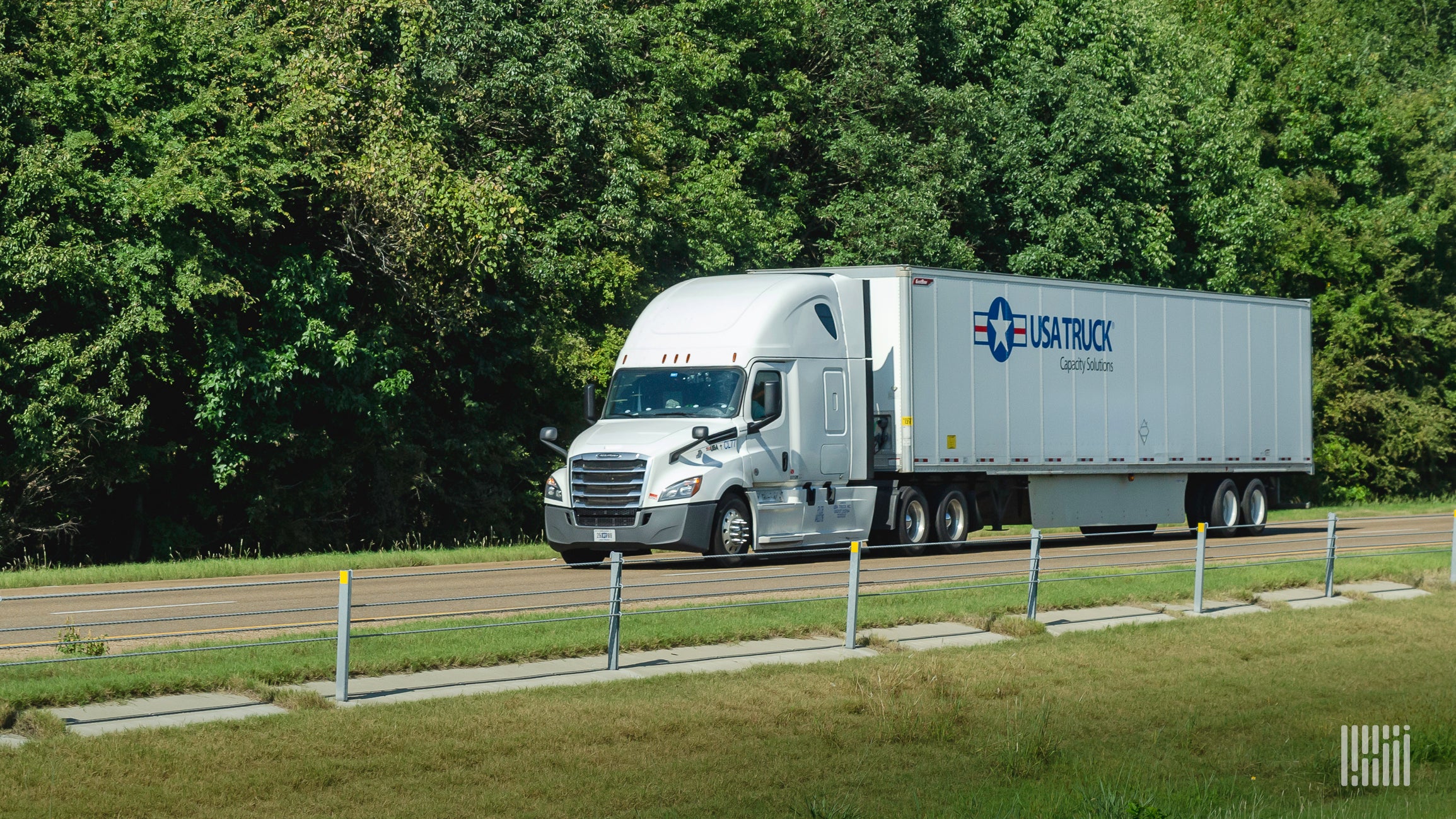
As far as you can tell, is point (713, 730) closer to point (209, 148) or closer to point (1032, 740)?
point (1032, 740)

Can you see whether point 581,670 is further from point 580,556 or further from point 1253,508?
point 1253,508

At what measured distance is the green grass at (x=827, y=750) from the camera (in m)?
9.25

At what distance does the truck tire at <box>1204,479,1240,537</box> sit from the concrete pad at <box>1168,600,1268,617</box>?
455 inches

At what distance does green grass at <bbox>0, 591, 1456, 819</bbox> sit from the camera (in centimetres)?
925

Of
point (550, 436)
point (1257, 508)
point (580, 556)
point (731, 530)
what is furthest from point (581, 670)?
point (1257, 508)

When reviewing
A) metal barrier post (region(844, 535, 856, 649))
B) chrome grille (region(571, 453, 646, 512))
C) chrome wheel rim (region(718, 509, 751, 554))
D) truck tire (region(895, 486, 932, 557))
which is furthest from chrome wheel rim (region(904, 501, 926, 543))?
metal barrier post (region(844, 535, 856, 649))

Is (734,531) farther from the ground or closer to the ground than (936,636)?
farther from the ground

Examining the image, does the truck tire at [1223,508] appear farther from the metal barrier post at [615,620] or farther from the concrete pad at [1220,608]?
the metal barrier post at [615,620]

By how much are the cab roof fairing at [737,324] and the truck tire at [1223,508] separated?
11.1m

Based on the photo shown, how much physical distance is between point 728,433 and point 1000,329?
263 inches

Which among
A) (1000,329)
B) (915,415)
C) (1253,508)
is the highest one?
(1000,329)

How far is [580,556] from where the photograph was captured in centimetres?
2272

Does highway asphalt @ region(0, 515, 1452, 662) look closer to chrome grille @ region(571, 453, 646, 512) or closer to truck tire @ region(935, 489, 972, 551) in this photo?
truck tire @ region(935, 489, 972, 551)

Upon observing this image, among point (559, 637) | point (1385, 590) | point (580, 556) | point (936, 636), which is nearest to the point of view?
point (559, 637)
